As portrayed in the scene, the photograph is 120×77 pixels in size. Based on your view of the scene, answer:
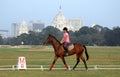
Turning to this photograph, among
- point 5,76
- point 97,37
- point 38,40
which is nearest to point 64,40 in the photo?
point 5,76

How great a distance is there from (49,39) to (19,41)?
6305 inches

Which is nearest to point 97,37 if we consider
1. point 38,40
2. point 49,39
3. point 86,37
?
point 86,37

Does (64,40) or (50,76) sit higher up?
(64,40)

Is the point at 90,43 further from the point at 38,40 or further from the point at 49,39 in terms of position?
the point at 49,39

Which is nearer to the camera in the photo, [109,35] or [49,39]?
[49,39]

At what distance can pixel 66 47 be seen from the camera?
2122cm

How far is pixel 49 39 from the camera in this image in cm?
2198

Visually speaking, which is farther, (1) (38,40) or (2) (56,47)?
(1) (38,40)

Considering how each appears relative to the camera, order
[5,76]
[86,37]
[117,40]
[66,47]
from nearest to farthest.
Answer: [5,76] → [66,47] → [117,40] → [86,37]

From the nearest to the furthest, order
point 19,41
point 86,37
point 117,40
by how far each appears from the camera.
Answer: point 117,40 < point 86,37 < point 19,41

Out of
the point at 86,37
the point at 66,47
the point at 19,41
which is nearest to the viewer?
the point at 66,47

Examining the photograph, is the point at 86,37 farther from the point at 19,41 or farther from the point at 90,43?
the point at 19,41

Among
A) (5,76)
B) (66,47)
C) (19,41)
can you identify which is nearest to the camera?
(5,76)

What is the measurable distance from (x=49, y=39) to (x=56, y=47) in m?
0.72
